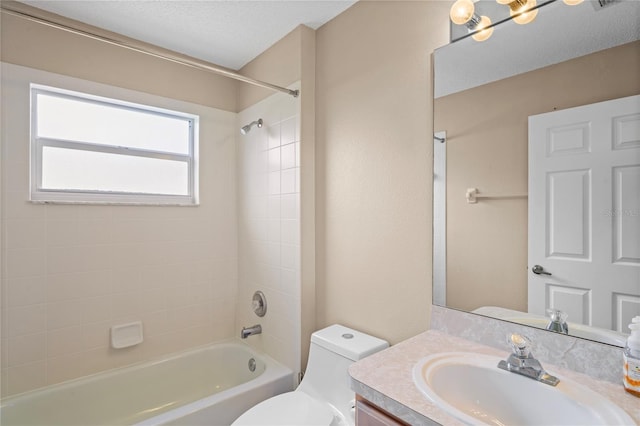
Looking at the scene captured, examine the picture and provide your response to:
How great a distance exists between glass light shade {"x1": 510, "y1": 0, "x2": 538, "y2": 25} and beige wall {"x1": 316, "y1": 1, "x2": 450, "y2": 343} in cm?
27

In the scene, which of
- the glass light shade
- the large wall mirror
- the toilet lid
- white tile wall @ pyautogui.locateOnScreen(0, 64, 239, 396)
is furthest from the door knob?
white tile wall @ pyautogui.locateOnScreen(0, 64, 239, 396)

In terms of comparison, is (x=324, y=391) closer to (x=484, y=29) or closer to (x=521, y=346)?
(x=521, y=346)

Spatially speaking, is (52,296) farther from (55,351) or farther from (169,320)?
(169,320)

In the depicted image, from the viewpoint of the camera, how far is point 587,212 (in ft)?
3.29

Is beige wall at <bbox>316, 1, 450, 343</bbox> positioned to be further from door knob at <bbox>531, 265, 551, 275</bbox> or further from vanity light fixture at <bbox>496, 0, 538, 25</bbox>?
door knob at <bbox>531, 265, 551, 275</bbox>

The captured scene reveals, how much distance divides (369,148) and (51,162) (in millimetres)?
1901

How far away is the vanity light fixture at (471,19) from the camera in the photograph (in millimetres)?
1209

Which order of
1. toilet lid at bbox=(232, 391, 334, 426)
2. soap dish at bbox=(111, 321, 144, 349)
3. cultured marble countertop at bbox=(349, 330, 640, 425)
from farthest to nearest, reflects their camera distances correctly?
soap dish at bbox=(111, 321, 144, 349)
toilet lid at bbox=(232, 391, 334, 426)
cultured marble countertop at bbox=(349, 330, 640, 425)

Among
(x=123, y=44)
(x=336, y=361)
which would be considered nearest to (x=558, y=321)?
(x=336, y=361)

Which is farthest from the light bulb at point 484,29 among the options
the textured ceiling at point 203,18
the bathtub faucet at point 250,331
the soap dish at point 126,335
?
the soap dish at point 126,335

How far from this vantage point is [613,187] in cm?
96

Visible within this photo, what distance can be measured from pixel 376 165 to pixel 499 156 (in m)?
0.60

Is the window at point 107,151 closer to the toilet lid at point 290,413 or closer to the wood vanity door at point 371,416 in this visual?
the toilet lid at point 290,413

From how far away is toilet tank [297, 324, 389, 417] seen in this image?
1524mm
